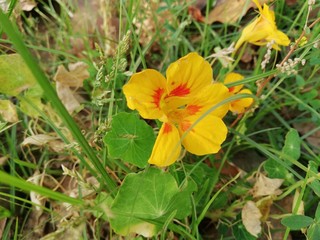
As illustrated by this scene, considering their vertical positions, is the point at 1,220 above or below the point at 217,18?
below

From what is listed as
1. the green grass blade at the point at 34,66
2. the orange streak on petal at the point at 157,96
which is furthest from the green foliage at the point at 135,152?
the orange streak on petal at the point at 157,96

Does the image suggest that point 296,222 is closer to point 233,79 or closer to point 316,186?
point 316,186

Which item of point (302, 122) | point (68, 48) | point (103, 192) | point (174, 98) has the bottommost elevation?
point (302, 122)

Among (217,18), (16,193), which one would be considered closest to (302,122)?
(217,18)

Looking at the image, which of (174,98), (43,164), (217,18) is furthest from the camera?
(217,18)

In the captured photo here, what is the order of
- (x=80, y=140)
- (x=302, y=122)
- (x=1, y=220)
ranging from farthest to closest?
(x=302, y=122), (x=1, y=220), (x=80, y=140)

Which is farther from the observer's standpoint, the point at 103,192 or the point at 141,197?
the point at 103,192

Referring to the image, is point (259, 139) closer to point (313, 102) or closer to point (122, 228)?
point (313, 102)
